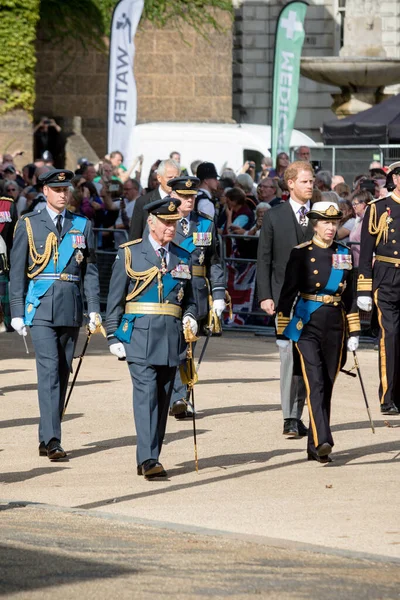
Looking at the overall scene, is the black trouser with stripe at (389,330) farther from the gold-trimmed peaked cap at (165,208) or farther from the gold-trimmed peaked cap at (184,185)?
the gold-trimmed peaked cap at (165,208)

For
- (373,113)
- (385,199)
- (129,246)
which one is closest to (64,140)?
(373,113)

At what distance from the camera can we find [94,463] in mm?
10336

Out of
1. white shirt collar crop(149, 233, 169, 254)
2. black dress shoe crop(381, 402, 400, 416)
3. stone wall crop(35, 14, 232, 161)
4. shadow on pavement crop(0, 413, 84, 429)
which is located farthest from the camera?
stone wall crop(35, 14, 232, 161)

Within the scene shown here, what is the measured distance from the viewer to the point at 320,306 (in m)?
10.4

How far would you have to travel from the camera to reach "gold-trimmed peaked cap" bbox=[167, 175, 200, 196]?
38.2 ft

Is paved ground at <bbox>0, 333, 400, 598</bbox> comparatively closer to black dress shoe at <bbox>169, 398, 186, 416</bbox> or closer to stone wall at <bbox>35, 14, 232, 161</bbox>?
black dress shoe at <bbox>169, 398, 186, 416</bbox>

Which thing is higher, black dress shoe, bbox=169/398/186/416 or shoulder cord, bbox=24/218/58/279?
shoulder cord, bbox=24/218/58/279

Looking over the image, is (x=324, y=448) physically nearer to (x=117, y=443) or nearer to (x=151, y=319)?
(x=151, y=319)

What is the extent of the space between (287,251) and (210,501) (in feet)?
9.58

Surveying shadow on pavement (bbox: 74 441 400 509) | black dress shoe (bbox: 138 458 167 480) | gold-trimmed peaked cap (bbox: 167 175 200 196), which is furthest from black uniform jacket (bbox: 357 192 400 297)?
black dress shoe (bbox: 138 458 167 480)

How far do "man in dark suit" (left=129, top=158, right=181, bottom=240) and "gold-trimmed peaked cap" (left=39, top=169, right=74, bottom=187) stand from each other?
128 cm

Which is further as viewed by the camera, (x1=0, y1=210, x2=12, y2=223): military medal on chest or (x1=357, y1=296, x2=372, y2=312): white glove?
(x1=0, y1=210, x2=12, y2=223): military medal on chest

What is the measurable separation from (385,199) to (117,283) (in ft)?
11.2

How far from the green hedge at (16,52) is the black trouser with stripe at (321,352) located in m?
23.8
